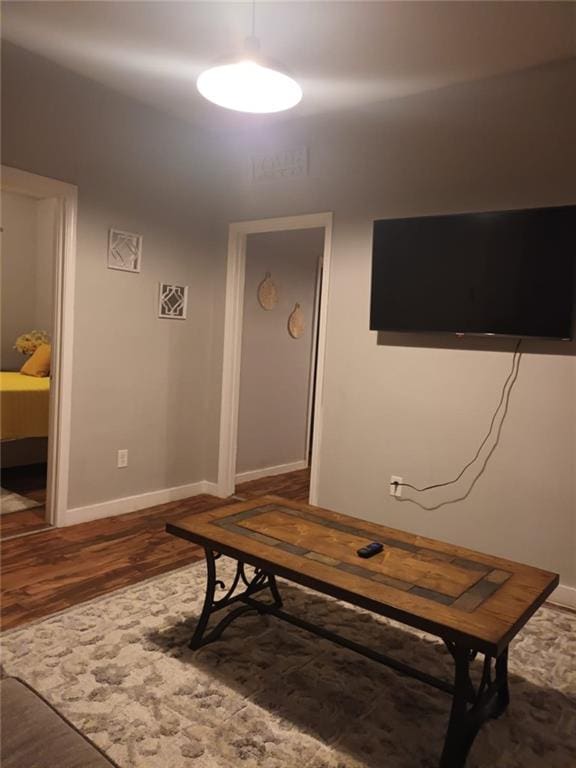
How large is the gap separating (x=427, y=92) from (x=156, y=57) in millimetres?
1543

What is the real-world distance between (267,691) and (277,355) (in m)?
3.46

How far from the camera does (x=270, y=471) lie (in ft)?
17.6

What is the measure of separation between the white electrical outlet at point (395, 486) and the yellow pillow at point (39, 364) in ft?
10.4

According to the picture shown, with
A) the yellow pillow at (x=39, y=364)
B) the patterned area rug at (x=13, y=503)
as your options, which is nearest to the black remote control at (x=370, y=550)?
the patterned area rug at (x=13, y=503)

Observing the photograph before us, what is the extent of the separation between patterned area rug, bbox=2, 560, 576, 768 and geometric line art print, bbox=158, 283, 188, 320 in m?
2.10

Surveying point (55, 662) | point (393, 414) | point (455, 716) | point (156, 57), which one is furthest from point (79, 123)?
point (455, 716)

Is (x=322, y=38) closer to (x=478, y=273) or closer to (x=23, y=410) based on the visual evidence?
(x=478, y=273)

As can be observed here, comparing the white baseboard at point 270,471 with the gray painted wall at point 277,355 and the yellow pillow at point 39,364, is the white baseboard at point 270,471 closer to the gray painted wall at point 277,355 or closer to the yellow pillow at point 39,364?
the gray painted wall at point 277,355

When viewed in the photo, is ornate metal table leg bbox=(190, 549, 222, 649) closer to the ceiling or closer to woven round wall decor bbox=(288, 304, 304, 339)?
the ceiling

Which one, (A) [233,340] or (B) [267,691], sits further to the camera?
(A) [233,340]

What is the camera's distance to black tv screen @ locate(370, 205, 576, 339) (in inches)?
114

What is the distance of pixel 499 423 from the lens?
3.19m

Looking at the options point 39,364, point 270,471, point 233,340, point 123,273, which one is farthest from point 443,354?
point 39,364

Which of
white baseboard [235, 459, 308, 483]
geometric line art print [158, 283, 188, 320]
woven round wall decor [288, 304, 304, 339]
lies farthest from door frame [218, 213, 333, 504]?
woven round wall decor [288, 304, 304, 339]
